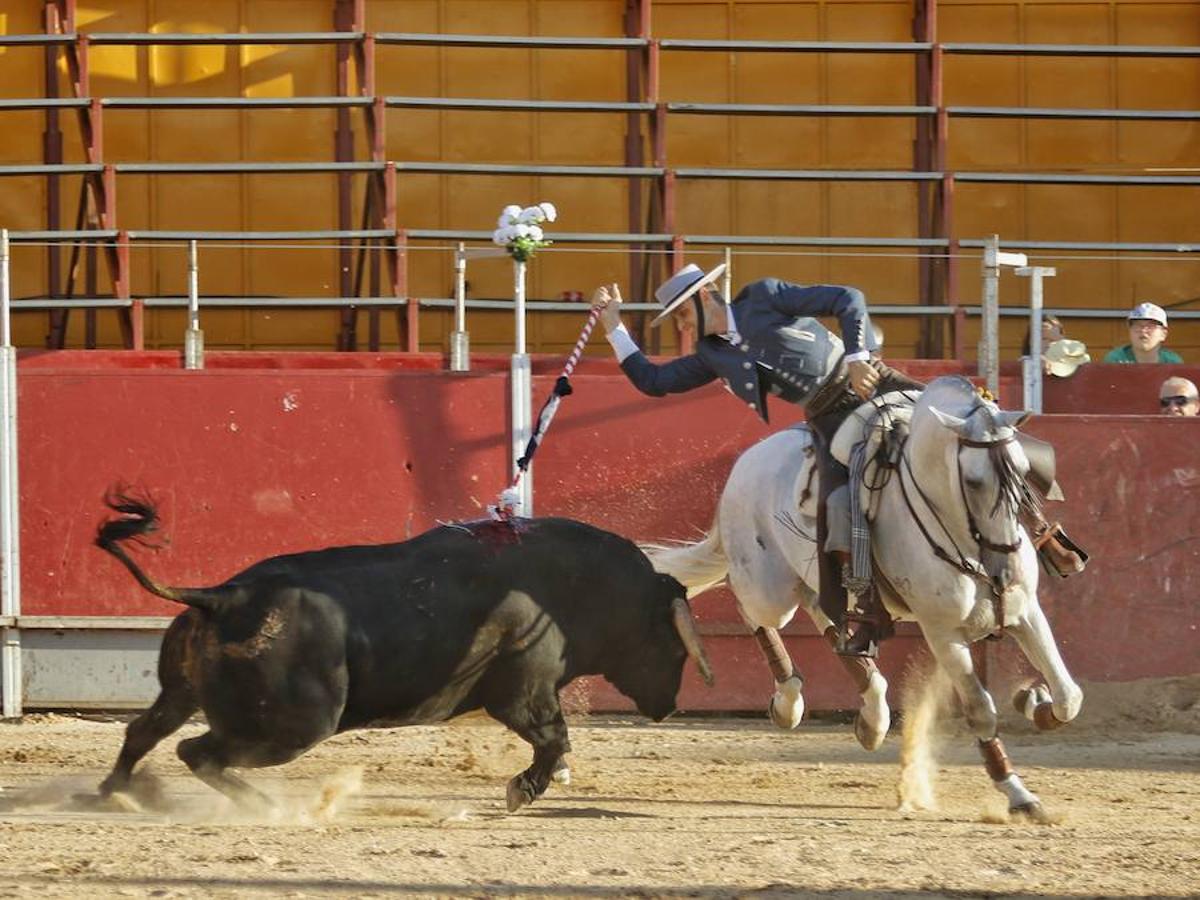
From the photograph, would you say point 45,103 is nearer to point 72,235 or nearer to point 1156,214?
point 72,235

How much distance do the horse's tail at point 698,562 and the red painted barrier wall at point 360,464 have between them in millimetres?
1951

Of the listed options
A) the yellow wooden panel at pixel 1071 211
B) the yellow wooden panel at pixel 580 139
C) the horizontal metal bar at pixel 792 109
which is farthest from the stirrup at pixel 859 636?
the yellow wooden panel at pixel 1071 211

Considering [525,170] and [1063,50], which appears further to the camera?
[1063,50]

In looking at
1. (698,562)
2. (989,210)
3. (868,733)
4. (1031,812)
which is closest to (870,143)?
(989,210)

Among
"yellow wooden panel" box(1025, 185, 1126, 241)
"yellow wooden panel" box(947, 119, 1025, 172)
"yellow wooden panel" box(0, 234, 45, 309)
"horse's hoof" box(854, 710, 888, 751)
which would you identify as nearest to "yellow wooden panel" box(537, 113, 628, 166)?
"yellow wooden panel" box(947, 119, 1025, 172)

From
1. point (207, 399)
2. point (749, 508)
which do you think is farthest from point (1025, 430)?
point (207, 399)

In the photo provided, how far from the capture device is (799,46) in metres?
15.1

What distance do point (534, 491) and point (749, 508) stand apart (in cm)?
244

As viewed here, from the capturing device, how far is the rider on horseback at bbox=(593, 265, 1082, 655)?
8648 mm

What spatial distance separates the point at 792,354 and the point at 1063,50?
742cm

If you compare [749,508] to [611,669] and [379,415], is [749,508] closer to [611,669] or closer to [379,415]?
[611,669]

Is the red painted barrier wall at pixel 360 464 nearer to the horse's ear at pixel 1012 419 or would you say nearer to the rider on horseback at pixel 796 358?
the rider on horseback at pixel 796 358

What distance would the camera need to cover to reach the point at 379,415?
457 inches

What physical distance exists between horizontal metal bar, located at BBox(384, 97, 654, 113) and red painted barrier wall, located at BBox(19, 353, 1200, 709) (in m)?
3.31
